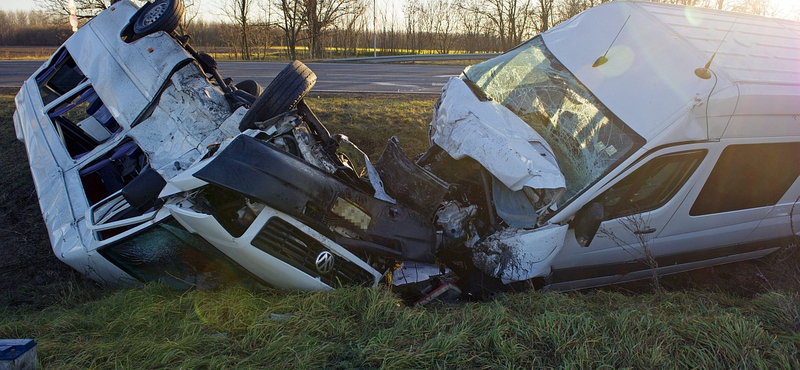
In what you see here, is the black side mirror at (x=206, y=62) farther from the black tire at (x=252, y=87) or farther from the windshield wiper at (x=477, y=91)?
the windshield wiper at (x=477, y=91)

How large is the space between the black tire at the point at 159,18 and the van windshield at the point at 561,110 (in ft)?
8.33

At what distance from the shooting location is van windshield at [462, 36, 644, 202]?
121 inches

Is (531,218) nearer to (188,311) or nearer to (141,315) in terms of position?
(188,311)

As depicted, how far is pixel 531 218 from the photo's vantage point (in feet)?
9.72

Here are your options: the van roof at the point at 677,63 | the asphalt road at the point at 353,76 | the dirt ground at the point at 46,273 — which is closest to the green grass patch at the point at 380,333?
the dirt ground at the point at 46,273

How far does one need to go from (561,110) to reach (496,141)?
76cm

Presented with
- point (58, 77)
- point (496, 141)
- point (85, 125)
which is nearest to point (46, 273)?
point (85, 125)

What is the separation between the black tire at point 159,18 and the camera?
3.85 m

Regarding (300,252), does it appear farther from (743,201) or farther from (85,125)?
(743,201)

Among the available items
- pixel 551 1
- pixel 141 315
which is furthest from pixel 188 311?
pixel 551 1

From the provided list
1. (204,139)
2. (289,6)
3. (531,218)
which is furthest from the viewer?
(289,6)

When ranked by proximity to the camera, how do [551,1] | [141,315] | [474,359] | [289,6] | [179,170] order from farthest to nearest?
[551,1] → [289,6] → [179,170] → [141,315] → [474,359]

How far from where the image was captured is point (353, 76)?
13.6m

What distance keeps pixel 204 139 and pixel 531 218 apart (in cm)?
251
